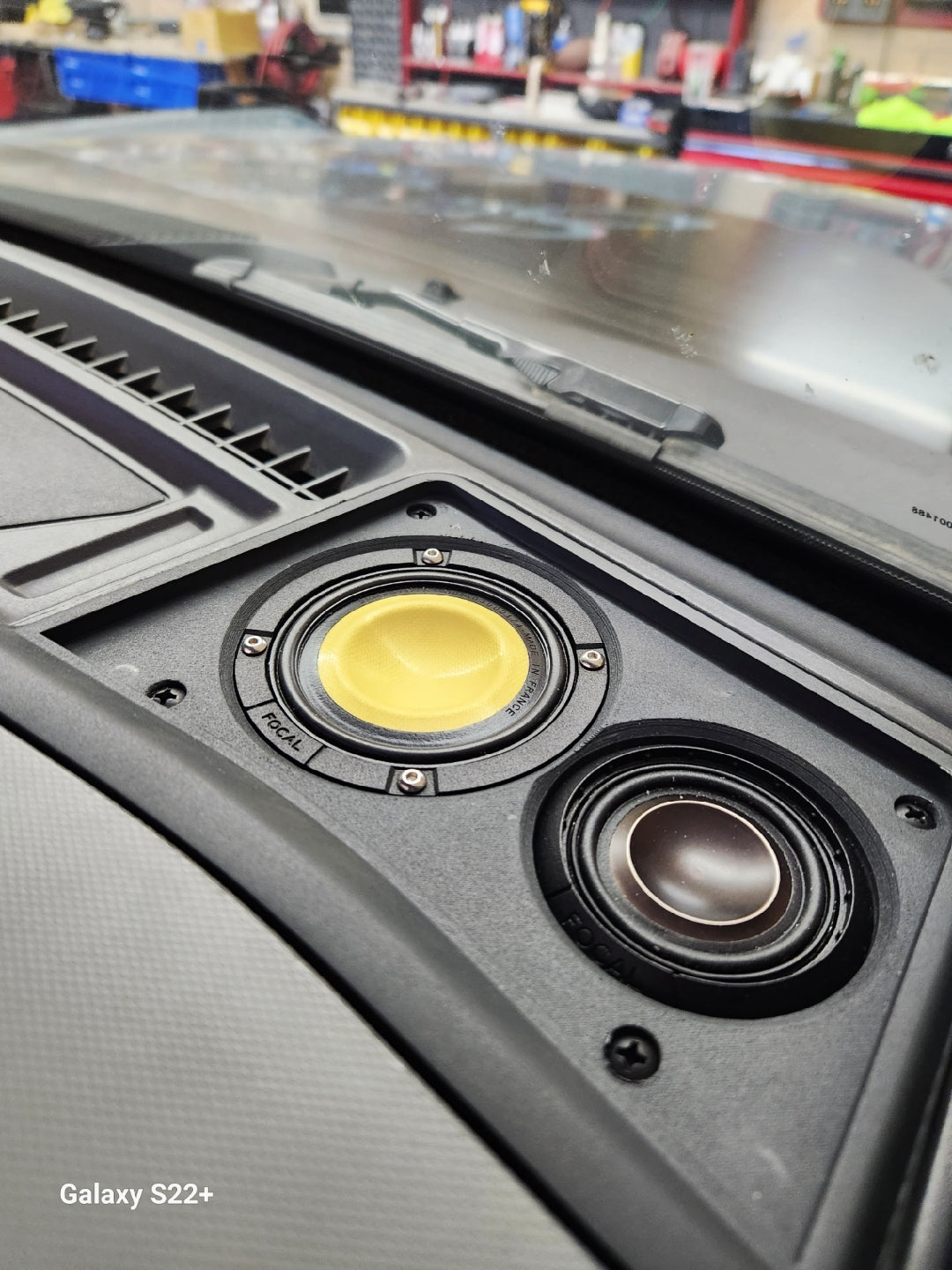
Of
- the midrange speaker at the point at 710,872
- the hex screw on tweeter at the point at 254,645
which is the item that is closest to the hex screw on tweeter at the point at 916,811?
the midrange speaker at the point at 710,872

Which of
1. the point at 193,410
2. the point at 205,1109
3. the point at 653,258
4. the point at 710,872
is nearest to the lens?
the point at 205,1109

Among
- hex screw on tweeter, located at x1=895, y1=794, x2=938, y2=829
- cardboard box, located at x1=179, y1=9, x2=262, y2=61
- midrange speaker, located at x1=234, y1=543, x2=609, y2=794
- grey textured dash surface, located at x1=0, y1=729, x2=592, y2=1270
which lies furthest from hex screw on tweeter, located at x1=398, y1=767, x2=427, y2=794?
cardboard box, located at x1=179, y1=9, x2=262, y2=61

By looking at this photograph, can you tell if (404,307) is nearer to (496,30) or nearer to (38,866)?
(38,866)

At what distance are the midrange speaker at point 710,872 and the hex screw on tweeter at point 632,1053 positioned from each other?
0.09ft

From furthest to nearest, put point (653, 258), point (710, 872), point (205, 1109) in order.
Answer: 1. point (653, 258)
2. point (710, 872)
3. point (205, 1109)

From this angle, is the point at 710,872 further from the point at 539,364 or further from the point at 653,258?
the point at 653,258

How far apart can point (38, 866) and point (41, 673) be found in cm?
15

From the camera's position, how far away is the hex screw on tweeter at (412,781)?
1.98ft

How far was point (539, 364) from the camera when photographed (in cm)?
93

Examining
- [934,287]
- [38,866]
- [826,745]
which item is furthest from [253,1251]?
[934,287]

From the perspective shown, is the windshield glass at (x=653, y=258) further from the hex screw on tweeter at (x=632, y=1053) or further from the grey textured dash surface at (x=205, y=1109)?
the grey textured dash surface at (x=205, y=1109)

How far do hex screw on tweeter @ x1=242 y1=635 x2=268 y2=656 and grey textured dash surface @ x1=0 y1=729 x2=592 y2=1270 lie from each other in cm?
22

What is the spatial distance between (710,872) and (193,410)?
77cm

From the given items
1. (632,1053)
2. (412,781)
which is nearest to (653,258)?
(412,781)
